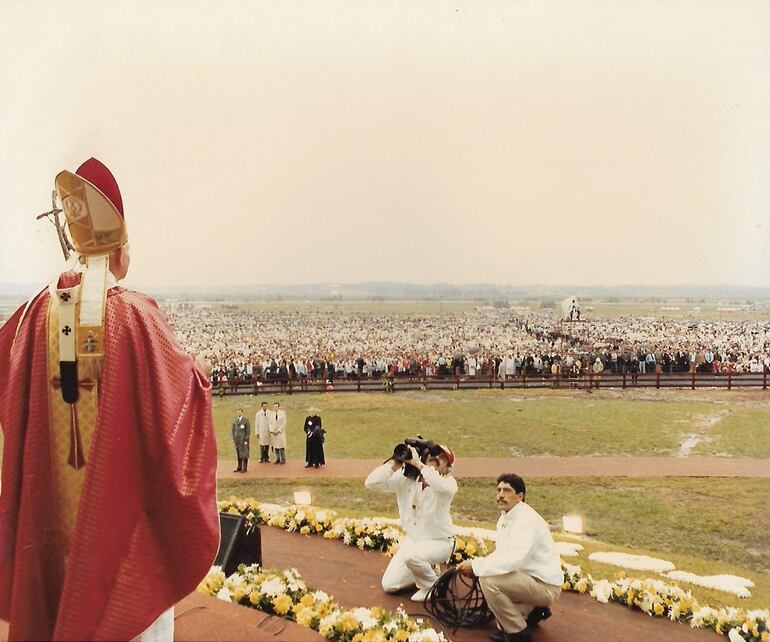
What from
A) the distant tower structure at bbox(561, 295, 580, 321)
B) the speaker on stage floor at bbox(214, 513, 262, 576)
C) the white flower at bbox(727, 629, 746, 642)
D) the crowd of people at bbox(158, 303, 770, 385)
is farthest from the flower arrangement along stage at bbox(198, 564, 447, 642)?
the distant tower structure at bbox(561, 295, 580, 321)

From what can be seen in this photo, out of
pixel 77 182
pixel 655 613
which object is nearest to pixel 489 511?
pixel 655 613

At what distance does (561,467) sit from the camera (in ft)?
42.0

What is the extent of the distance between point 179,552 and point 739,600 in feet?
19.2

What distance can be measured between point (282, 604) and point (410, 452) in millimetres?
1656

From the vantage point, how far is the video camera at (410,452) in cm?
557

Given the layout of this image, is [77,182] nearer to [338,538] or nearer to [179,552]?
[179,552]

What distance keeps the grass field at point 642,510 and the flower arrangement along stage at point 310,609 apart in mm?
3314

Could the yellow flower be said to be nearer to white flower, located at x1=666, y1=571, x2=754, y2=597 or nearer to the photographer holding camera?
the photographer holding camera

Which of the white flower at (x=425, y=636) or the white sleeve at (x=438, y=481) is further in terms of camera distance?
the white sleeve at (x=438, y=481)

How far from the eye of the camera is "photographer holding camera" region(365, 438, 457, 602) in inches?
211

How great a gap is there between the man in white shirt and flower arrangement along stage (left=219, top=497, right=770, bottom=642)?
1.19m

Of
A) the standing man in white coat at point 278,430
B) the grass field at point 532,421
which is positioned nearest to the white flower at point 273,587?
the standing man in white coat at point 278,430

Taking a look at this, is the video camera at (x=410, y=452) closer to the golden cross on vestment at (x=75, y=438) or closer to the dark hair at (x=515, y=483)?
the dark hair at (x=515, y=483)

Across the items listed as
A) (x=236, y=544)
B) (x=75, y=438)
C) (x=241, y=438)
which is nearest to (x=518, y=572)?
(x=236, y=544)
